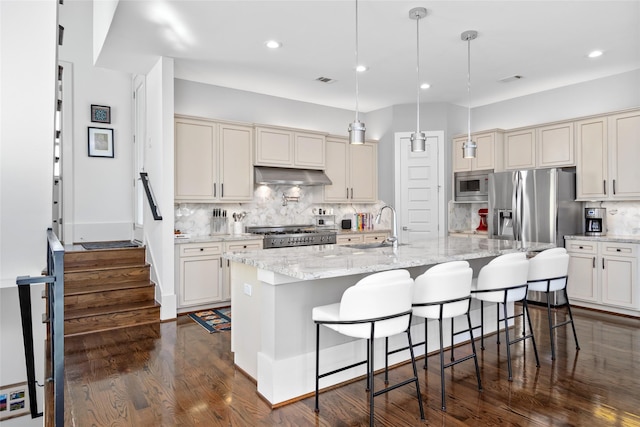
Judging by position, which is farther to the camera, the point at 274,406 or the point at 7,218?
the point at 7,218

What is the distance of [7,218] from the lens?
2.80 m

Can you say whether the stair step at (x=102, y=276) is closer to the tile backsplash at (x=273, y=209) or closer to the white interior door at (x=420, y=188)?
the tile backsplash at (x=273, y=209)

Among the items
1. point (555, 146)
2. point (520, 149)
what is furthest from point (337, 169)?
point (555, 146)

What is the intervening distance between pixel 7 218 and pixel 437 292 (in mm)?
3032

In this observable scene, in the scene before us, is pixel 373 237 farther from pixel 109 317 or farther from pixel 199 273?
pixel 109 317

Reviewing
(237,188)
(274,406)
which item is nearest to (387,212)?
(237,188)

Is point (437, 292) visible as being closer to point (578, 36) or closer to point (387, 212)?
point (578, 36)

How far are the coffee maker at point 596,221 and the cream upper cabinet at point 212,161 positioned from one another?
15.1 ft

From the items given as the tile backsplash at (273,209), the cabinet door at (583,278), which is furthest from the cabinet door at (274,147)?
the cabinet door at (583,278)

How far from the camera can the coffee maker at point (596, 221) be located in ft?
17.2

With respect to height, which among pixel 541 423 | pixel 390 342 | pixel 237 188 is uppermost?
pixel 237 188

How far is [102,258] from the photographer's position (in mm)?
4797

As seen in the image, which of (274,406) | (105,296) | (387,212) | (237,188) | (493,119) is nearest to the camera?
(274,406)

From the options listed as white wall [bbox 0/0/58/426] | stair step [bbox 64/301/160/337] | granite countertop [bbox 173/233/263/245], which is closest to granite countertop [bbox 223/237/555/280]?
white wall [bbox 0/0/58/426]
